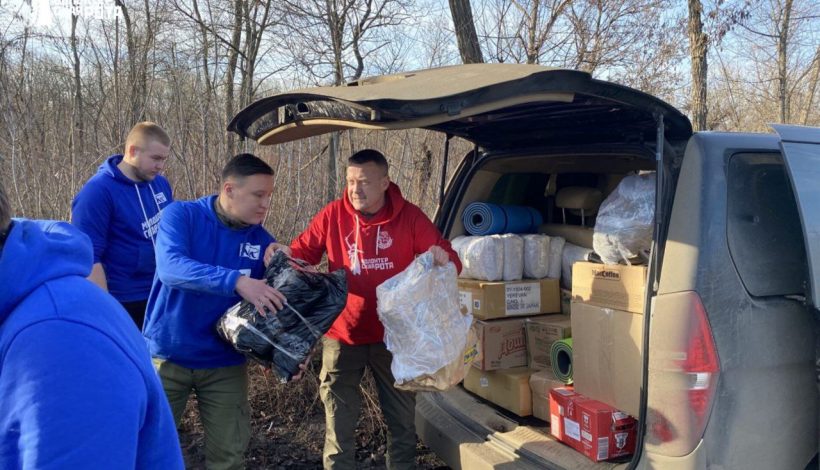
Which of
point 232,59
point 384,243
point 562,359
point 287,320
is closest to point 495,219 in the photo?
point 384,243

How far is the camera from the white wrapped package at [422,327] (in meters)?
2.81

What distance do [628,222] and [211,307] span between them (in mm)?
1966

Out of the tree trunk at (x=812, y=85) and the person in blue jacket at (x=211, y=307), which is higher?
the tree trunk at (x=812, y=85)

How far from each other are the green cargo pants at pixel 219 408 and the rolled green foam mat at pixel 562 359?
162cm

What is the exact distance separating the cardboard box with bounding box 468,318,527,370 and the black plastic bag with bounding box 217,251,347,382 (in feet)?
3.22

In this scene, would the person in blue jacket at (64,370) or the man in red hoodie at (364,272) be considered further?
the man in red hoodie at (364,272)

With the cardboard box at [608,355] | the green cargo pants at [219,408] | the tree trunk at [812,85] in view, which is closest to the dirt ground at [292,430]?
the green cargo pants at [219,408]

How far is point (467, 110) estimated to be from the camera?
206 cm

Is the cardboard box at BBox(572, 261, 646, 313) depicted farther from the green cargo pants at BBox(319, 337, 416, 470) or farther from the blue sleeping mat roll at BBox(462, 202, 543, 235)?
the green cargo pants at BBox(319, 337, 416, 470)

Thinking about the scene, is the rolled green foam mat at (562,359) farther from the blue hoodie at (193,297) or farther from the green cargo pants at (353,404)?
the blue hoodie at (193,297)

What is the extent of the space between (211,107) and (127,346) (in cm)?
630

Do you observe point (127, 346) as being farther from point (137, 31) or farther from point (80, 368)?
point (137, 31)

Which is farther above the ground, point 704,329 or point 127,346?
point 127,346

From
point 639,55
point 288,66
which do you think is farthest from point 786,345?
point 639,55
